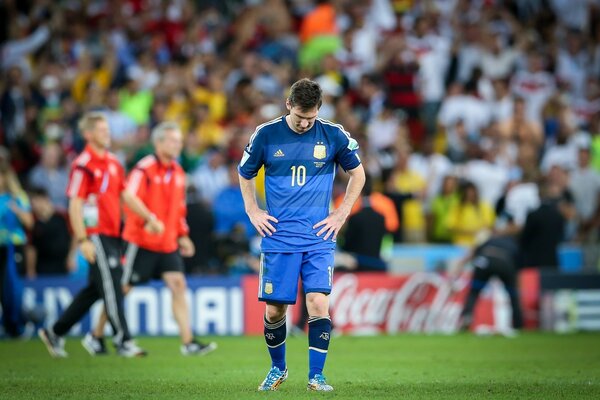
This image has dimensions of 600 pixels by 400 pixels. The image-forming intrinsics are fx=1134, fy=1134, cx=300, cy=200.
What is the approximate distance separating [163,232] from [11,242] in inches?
169

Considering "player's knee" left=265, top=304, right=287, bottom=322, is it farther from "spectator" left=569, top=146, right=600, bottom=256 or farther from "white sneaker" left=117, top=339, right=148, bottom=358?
"spectator" left=569, top=146, right=600, bottom=256

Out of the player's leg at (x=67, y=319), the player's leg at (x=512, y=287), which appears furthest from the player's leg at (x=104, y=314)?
the player's leg at (x=512, y=287)

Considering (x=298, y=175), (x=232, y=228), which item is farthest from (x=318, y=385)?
(x=232, y=228)

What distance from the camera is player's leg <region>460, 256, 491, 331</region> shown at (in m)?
18.4

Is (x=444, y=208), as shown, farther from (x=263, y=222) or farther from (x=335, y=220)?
(x=263, y=222)

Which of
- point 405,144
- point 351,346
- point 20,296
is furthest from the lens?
point 405,144

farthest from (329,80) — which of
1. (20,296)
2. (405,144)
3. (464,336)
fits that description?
(20,296)

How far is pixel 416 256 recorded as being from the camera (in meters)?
19.8

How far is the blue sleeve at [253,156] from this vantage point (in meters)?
9.36

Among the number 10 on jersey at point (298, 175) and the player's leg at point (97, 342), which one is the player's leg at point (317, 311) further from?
the player's leg at point (97, 342)

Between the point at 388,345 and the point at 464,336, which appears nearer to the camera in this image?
the point at 388,345

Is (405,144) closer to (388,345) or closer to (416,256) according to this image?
(416,256)

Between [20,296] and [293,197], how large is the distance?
345 inches

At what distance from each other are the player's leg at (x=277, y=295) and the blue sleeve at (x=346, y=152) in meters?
0.89
